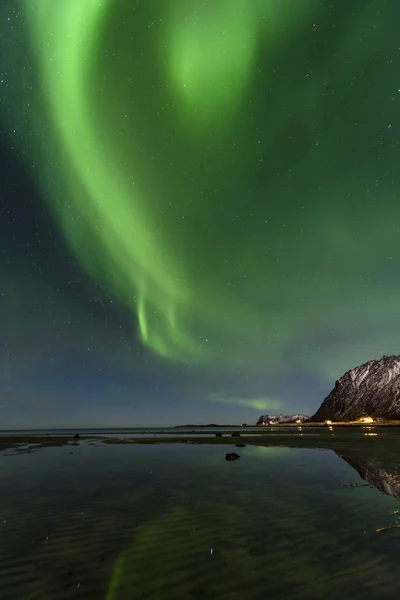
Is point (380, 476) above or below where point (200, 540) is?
above

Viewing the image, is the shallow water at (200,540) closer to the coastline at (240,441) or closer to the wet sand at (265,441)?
the wet sand at (265,441)

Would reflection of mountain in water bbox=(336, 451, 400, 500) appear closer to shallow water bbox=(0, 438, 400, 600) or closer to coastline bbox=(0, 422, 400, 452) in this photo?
shallow water bbox=(0, 438, 400, 600)

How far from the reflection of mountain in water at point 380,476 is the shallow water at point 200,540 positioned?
200mm

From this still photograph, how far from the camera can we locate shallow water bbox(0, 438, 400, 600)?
24.8ft

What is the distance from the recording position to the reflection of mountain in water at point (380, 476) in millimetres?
17297

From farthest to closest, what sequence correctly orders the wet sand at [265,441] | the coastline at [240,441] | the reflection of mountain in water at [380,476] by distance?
1. the coastline at [240,441]
2. the wet sand at [265,441]
3. the reflection of mountain in water at [380,476]

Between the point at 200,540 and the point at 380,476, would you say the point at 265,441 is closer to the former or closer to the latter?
the point at 380,476

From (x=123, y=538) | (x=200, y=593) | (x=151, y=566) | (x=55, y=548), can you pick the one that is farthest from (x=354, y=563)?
(x=55, y=548)

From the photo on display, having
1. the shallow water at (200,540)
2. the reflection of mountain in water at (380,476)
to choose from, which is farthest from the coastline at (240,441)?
the shallow water at (200,540)

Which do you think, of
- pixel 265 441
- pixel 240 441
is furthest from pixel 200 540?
pixel 240 441

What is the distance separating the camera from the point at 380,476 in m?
21.3

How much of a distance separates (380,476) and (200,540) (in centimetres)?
1512

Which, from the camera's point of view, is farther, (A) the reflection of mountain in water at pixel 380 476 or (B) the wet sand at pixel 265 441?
(B) the wet sand at pixel 265 441

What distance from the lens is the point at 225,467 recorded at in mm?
28672
